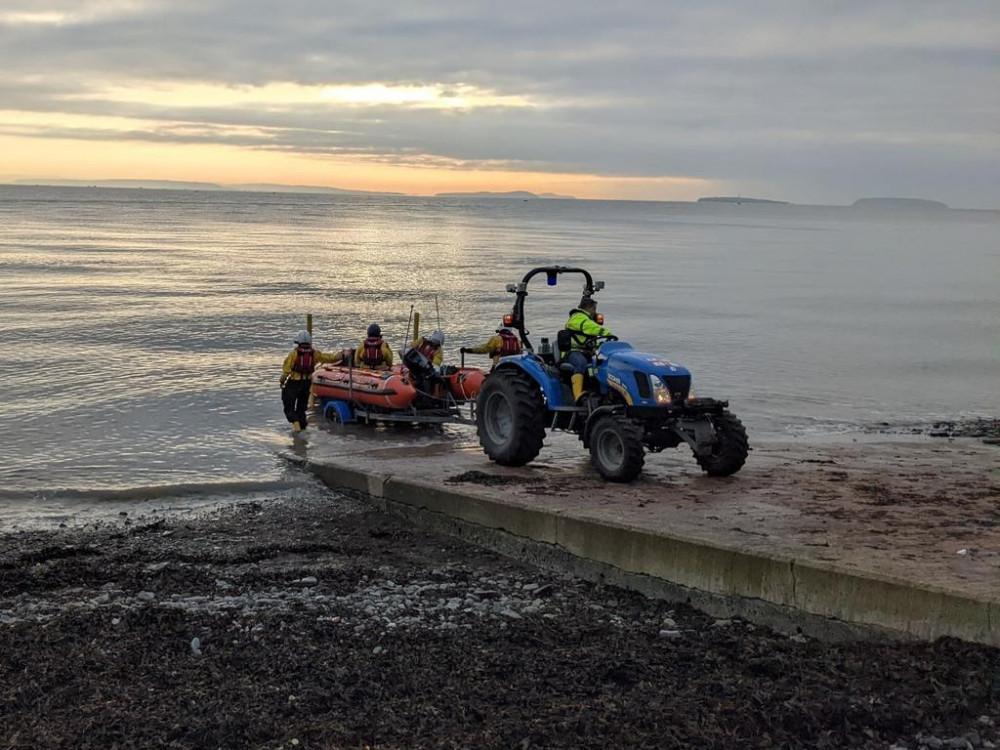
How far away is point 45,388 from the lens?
19.3 metres

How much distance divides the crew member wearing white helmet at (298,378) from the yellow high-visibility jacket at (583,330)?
512cm

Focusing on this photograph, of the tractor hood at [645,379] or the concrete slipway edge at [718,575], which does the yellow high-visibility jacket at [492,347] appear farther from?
the concrete slipway edge at [718,575]

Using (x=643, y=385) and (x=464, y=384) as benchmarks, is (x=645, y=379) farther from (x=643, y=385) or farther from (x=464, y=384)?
(x=464, y=384)

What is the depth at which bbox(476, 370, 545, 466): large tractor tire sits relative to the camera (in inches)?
452

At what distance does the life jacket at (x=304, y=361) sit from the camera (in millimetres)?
15430

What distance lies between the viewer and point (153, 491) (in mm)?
12250

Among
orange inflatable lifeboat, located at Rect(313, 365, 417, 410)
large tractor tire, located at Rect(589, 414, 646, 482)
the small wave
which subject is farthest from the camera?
orange inflatable lifeboat, located at Rect(313, 365, 417, 410)

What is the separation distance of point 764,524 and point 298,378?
866 cm

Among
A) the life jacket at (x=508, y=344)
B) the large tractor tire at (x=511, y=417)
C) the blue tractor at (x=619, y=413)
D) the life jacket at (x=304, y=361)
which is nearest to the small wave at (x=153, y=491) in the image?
the large tractor tire at (x=511, y=417)

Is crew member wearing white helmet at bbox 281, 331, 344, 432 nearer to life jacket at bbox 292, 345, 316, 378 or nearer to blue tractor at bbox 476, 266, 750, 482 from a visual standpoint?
life jacket at bbox 292, 345, 316, 378

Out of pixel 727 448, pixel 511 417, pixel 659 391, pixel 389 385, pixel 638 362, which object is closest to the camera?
pixel 659 391

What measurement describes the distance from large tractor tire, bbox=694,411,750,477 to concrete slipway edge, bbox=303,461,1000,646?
7.86ft

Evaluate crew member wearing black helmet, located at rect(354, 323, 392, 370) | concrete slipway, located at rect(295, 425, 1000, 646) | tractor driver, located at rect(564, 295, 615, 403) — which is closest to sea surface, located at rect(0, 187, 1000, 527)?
crew member wearing black helmet, located at rect(354, 323, 392, 370)

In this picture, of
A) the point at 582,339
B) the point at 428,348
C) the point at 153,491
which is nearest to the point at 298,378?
the point at 428,348
